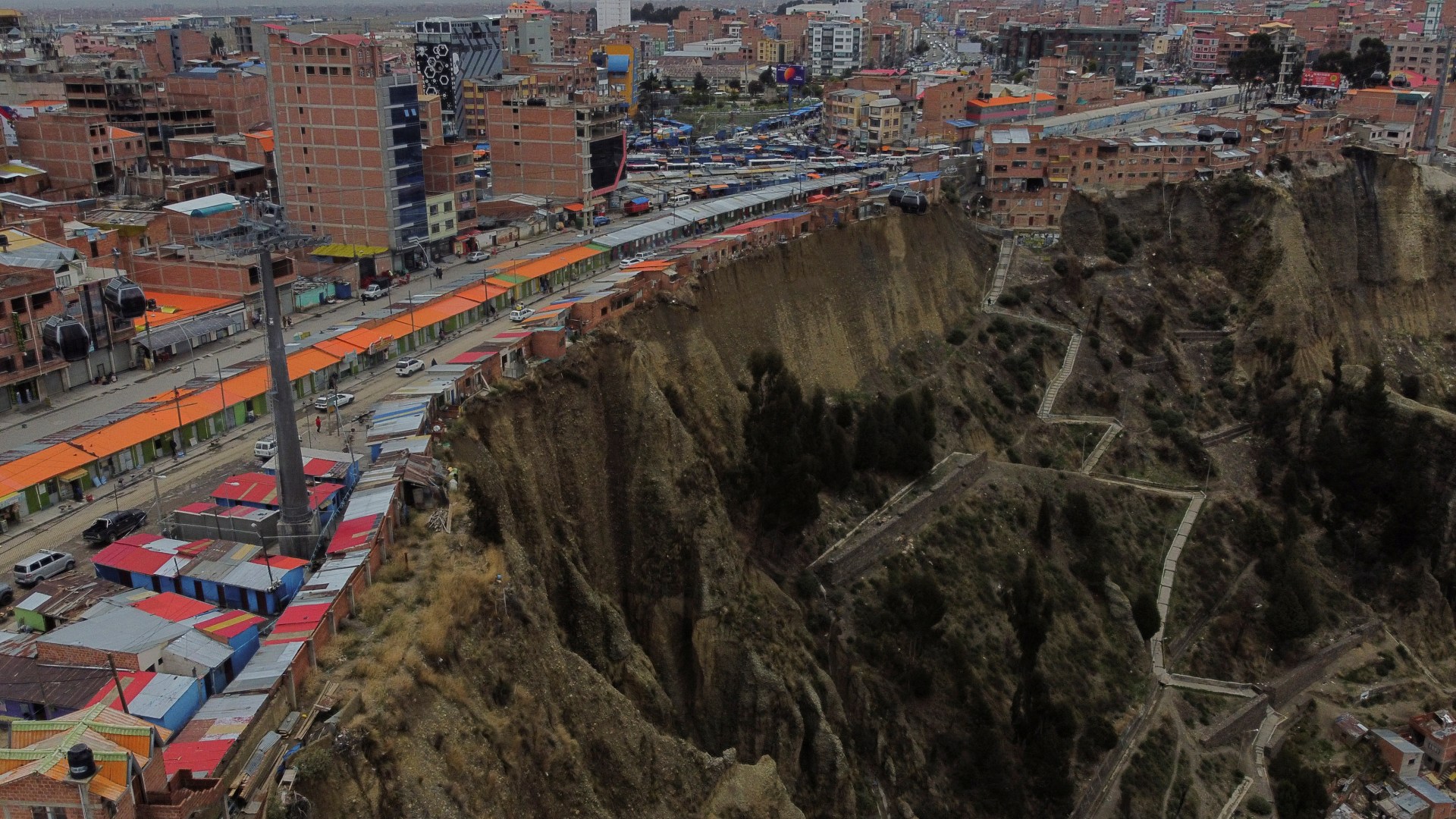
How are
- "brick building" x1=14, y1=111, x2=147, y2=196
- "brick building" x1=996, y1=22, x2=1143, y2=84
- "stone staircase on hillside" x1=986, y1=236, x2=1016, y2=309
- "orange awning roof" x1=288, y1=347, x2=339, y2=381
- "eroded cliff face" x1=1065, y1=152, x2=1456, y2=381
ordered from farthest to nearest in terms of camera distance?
"brick building" x1=996, y1=22, x2=1143, y2=84
"eroded cliff face" x1=1065, y1=152, x2=1456, y2=381
"brick building" x1=14, y1=111, x2=147, y2=196
"stone staircase on hillside" x1=986, y1=236, x2=1016, y2=309
"orange awning roof" x1=288, y1=347, x2=339, y2=381

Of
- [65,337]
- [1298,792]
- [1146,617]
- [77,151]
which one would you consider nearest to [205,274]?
[65,337]

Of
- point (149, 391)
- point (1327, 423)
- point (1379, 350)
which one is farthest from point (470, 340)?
point (1379, 350)

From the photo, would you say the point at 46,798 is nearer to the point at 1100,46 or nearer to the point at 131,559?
the point at 131,559

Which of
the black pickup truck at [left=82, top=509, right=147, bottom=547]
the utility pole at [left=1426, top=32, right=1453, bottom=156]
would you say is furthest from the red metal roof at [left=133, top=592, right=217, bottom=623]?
the utility pole at [left=1426, top=32, right=1453, bottom=156]

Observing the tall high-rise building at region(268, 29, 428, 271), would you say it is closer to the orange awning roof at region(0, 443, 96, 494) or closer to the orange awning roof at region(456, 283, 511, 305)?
the orange awning roof at region(456, 283, 511, 305)

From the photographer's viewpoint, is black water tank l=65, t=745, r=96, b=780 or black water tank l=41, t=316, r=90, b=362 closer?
black water tank l=65, t=745, r=96, b=780

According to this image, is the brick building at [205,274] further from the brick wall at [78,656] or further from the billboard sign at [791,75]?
the billboard sign at [791,75]
